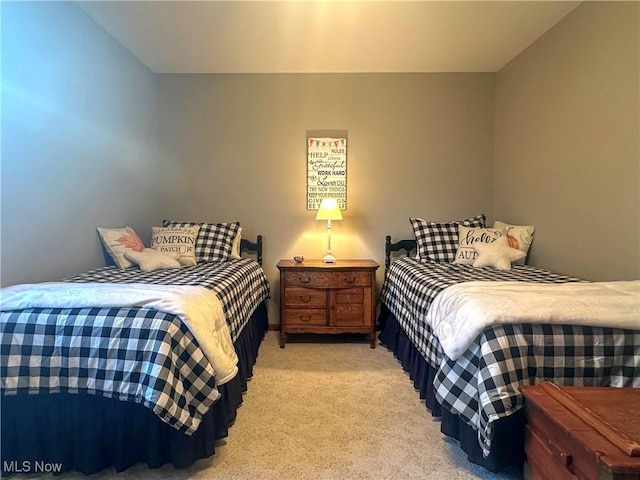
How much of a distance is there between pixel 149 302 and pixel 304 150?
7.51ft

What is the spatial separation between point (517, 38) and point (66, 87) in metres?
A: 3.09

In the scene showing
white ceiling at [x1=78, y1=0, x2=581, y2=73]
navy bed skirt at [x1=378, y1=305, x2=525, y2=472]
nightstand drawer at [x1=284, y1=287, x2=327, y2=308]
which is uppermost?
white ceiling at [x1=78, y1=0, x2=581, y2=73]

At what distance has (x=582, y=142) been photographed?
230 cm

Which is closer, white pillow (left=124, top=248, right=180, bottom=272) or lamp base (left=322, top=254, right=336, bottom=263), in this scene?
white pillow (left=124, top=248, right=180, bottom=272)

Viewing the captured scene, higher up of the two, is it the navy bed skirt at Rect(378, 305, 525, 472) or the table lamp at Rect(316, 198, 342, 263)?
the table lamp at Rect(316, 198, 342, 263)

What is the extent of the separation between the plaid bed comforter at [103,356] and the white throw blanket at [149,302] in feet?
0.10

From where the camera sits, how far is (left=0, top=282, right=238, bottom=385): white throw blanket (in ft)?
4.98

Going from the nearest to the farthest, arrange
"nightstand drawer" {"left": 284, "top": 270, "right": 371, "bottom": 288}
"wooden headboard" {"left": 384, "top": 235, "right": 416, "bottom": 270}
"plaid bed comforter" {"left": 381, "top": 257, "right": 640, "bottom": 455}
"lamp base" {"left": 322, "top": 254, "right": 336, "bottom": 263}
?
"plaid bed comforter" {"left": 381, "top": 257, "right": 640, "bottom": 455} → "nightstand drawer" {"left": 284, "top": 270, "right": 371, "bottom": 288} → "lamp base" {"left": 322, "top": 254, "right": 336, "bottom": 263} → "wooden headboard" {"left": 384, "top": 235, "right": 416, "bottom": 270}

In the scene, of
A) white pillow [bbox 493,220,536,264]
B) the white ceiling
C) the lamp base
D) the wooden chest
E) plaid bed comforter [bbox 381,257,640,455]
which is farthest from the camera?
the lamp base

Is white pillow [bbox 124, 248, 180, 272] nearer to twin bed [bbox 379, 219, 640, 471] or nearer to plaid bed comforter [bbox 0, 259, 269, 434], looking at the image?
plaid bed comforter [bbox 0, 259, 269, 434]

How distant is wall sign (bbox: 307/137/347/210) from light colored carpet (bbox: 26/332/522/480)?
4.95ft

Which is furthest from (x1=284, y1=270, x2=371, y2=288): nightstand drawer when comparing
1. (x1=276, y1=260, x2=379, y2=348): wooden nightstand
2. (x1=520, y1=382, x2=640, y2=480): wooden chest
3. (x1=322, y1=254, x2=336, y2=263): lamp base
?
(x1=520, y1=382, x2=640, y2=480): wooden chest

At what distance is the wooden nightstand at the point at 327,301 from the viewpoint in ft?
9.91

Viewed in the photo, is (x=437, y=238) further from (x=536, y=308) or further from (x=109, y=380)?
(x=109, y=380)
